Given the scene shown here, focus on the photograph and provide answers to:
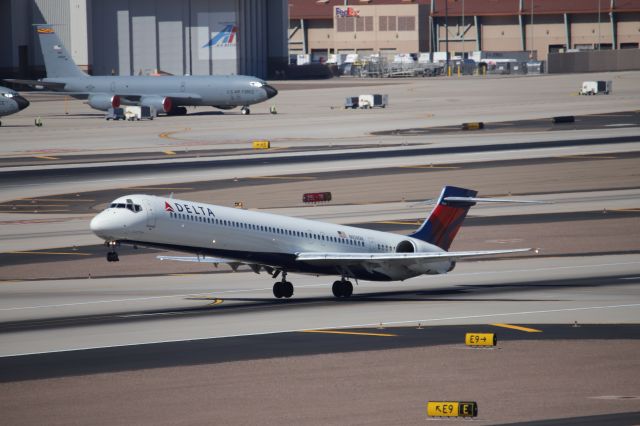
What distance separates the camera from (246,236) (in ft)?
162

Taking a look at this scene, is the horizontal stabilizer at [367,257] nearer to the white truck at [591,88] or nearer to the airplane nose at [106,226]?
the airplane nose at [106,226]

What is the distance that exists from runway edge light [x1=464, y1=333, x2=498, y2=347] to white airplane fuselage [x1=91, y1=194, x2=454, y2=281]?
10.9m

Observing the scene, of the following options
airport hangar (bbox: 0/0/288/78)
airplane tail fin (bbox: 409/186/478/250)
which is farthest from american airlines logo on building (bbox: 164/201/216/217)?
airport hangar (bbox: 0/0/288/78)

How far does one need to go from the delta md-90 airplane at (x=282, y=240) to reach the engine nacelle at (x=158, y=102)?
102 metres

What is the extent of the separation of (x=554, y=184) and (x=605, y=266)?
103ft

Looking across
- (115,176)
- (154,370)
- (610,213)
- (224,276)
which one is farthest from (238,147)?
(154,370)

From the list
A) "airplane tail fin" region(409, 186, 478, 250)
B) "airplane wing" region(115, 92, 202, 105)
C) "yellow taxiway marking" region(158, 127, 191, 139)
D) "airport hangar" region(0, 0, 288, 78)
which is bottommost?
"airplane tail fin" region(409, 186, 478, 250)

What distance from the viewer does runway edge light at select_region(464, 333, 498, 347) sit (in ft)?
131

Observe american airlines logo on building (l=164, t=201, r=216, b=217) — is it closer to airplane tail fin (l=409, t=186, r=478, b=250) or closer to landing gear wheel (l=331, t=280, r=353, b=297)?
landing gear wheel (l=331, t=280, r=353, b=297)

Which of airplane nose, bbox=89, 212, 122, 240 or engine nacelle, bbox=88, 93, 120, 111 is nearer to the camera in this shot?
airplane nose, bbox=89, 212, 122, 240

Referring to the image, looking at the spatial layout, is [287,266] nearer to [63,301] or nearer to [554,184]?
[63,301]

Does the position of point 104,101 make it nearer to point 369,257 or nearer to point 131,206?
point 369,257

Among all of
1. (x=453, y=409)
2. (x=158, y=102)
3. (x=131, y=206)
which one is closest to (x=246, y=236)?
(x=131, y=206)

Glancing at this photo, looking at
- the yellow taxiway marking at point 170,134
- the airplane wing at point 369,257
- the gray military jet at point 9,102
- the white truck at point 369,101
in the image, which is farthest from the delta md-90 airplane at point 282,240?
the white truck at point 369,101
